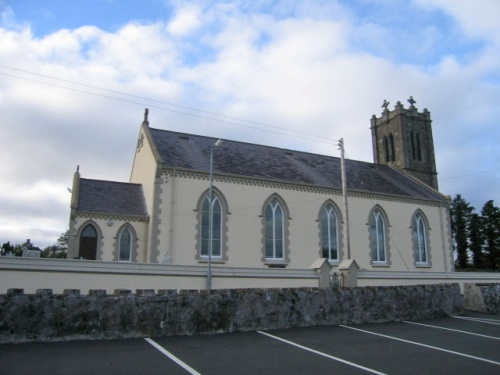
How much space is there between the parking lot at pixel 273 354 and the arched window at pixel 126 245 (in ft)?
46.7

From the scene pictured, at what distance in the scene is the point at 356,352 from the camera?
9445 mm

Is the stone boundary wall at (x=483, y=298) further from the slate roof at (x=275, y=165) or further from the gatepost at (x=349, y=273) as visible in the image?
the slate roof at (x=275, y=165)

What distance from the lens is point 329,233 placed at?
96.3 feet

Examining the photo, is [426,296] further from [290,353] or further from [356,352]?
[290,353]

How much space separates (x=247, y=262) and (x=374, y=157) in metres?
26.3

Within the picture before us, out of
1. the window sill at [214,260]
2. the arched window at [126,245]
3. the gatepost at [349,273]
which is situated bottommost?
the gatepost at [349,273]

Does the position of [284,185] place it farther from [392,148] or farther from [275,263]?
[392,148]

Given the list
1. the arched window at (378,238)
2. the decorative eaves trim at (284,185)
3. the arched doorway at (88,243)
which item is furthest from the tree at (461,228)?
the arched doorway at (88,243)

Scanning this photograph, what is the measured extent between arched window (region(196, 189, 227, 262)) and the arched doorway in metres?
5.66

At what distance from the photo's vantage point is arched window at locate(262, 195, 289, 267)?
2662 centimetres

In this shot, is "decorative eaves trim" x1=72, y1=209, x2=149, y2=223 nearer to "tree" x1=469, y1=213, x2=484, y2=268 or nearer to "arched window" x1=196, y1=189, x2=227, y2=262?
"arched window" x1=196, y1=189, x2=227, y2=262

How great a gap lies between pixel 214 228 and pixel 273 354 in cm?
1649

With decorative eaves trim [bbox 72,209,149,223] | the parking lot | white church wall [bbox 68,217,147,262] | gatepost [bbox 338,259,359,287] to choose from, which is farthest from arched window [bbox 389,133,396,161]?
the parking lot

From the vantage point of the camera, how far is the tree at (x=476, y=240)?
5541 cm
